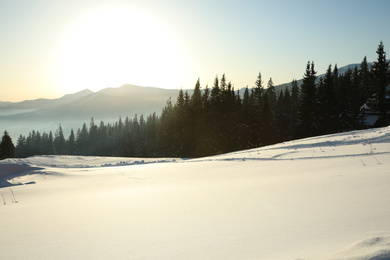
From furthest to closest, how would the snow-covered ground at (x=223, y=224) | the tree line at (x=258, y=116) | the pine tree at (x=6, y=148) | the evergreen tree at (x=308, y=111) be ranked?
the pine tree at (x=6, y=148)
the evergreen tree at (x=308, y=111)
the tree line at (x=258, y=116)
the snow-covered ground at (x=223, y=224)

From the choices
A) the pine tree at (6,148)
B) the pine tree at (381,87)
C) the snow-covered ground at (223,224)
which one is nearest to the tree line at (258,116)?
the pine tree at (381,87)

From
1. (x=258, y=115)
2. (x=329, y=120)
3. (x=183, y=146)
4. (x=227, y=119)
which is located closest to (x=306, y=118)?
(x=329, y=120)

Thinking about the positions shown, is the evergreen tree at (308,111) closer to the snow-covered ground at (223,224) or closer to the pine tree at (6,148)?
the snow-covered ground at (223,224)

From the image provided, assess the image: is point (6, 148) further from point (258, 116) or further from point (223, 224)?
point (223, 224)

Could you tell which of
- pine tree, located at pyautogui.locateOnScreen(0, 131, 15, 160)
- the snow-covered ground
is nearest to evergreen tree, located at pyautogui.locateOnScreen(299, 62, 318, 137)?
the snow-covered ground

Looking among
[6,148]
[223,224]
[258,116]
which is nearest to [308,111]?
[258,116]

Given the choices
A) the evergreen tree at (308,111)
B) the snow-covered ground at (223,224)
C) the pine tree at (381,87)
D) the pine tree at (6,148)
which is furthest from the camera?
the pine tree at (6,148)

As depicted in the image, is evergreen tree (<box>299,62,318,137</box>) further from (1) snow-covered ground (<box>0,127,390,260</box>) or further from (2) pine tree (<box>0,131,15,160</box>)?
(2) pine tree (<box>0,131,15,160</box>)

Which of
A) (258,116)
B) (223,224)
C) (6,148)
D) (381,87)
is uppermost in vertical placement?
→ (381,87)

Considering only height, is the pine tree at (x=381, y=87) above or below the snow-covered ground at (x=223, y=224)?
above

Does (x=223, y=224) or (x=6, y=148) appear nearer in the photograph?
(x=223, y=224)

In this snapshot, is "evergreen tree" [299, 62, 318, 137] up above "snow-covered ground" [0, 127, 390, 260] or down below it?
above

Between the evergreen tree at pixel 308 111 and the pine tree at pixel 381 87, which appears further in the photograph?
the evergreen tree at pixel 308 111

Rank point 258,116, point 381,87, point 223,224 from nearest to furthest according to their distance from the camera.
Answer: point 223,224 < point 381,87 < point 258,116
